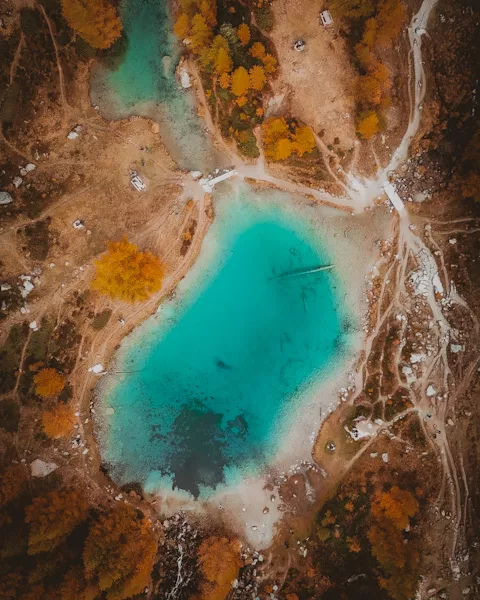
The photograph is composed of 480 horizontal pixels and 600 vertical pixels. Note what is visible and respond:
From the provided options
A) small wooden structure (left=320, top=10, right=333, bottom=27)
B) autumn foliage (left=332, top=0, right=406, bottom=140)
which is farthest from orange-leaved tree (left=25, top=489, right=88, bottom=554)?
small wooden structure (left=320, top=10, right=333, bottom=27)

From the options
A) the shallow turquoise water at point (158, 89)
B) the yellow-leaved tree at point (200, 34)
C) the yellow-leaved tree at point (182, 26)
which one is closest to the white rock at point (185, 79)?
the shallow turquoise water at point (158, 89)

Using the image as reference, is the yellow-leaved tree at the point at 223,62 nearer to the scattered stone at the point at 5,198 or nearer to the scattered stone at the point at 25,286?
the scattered stone at the point at 5,198

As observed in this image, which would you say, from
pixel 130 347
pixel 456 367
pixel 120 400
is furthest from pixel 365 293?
pixel 120 400

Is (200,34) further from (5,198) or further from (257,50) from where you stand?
(5,198)

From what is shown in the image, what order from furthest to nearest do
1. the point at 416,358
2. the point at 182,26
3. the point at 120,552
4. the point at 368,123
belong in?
the point at 416,358 → the point at 182,26 → the point at 368,123 → the point at 120,552

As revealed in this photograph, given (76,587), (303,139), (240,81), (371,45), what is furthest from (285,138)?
(76,587)
